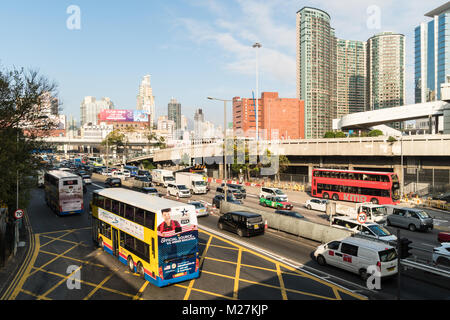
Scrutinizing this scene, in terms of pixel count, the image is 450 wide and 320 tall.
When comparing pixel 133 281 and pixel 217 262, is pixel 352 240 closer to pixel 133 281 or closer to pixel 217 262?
pixel 217 262

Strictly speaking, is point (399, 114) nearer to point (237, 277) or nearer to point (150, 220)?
point (237, 277)

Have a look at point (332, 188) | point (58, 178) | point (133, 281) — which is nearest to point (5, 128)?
point (58, 178)

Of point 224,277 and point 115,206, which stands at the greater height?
point 115,206

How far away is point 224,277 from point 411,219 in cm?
1846

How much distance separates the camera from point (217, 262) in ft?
56.4

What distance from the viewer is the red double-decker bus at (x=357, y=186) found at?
36.1 metres

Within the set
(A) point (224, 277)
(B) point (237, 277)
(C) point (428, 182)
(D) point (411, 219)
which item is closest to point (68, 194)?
(A) point (224, 277)

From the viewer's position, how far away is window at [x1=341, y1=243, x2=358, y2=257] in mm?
15125

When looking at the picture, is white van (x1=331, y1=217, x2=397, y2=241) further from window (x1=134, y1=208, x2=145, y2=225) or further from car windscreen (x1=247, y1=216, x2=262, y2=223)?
window (x1=134, y1=208, x2=145, y2=225)

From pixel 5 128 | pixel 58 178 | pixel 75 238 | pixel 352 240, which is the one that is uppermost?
pixel 5 128

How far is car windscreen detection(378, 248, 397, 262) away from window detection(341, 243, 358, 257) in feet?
3.78

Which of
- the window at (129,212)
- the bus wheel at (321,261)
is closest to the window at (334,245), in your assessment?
the bus wheel at (321,261)

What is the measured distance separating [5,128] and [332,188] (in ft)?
116

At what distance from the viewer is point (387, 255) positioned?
566 inches
